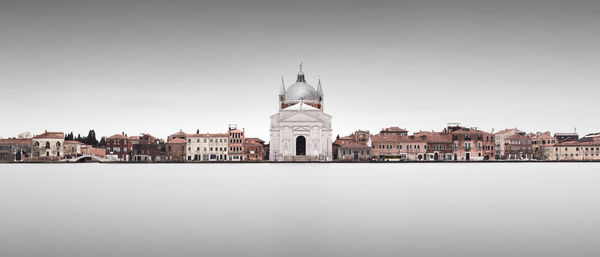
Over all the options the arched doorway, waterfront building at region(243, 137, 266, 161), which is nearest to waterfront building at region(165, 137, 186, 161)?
waterfront building at region(243, 137, 266, 161)

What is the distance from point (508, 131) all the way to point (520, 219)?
2959 inches

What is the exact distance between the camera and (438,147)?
229 feet

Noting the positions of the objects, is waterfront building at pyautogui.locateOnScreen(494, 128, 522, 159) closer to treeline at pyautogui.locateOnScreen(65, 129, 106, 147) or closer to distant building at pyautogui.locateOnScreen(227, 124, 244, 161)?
distant building at pyautogui.locateOnScreen(227, 124, 244, 161)

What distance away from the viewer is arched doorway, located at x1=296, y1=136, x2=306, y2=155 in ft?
227

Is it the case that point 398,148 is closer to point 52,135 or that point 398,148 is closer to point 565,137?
point 565,137

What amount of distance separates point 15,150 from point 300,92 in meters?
36.7

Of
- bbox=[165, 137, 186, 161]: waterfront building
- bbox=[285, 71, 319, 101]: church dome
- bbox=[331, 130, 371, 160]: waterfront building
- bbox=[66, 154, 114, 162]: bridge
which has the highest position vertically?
bbox=[285, 71, 319, 101]: church dome

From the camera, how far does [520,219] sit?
1248 centimetres

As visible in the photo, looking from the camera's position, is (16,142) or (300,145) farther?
(16,142)

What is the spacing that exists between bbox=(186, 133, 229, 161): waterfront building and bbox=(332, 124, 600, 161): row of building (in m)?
14.0

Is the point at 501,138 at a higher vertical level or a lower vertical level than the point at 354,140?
higher

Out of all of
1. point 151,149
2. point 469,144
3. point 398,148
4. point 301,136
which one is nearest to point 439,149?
point 469,144

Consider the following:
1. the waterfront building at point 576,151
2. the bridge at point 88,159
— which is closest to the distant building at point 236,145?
the bridge at point 88,159

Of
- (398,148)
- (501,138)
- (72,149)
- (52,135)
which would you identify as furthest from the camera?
(501,138)
